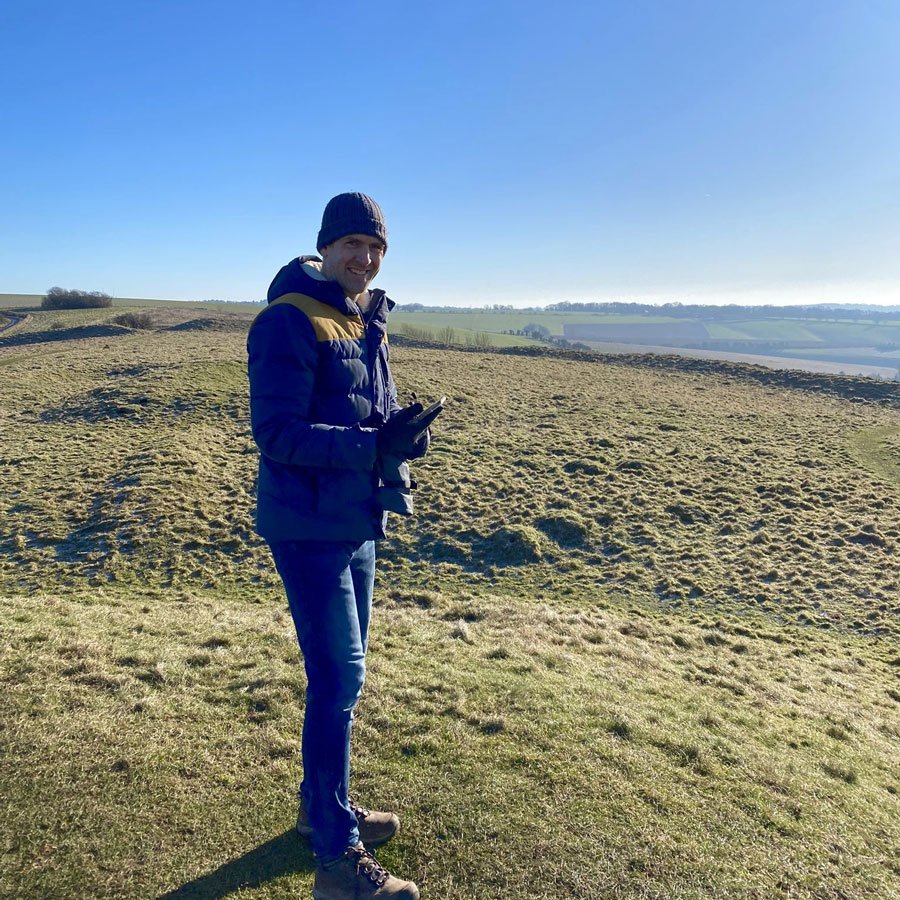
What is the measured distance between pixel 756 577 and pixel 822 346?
14990 cm

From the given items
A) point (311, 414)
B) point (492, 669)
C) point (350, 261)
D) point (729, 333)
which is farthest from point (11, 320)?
point (729, 333)

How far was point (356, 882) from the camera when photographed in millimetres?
3189

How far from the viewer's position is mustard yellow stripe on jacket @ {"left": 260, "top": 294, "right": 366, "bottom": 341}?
3.11m

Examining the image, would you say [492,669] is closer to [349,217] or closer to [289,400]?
[289,400]

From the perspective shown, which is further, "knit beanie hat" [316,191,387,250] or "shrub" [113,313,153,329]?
"shrub" [113,313,153,329]

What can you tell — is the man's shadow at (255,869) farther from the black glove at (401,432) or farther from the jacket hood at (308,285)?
the jacket hood at (308,285)

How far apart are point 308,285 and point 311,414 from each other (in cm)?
69

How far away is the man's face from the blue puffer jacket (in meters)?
0.09

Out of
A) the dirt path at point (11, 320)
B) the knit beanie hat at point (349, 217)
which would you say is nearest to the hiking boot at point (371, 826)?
the knit beanie hat at point (349, 217)

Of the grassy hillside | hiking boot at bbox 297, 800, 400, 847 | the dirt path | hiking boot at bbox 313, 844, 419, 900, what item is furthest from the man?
the dirt path

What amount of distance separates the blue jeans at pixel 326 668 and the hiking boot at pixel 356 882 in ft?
0.22

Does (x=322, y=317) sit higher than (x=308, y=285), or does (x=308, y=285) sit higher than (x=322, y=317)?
(x=308, y=285)

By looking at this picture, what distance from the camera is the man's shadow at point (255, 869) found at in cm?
333

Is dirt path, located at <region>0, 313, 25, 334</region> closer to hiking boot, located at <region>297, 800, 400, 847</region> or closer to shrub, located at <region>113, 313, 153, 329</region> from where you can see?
shrub, located at <region>113, 313, 153, 329</region>
